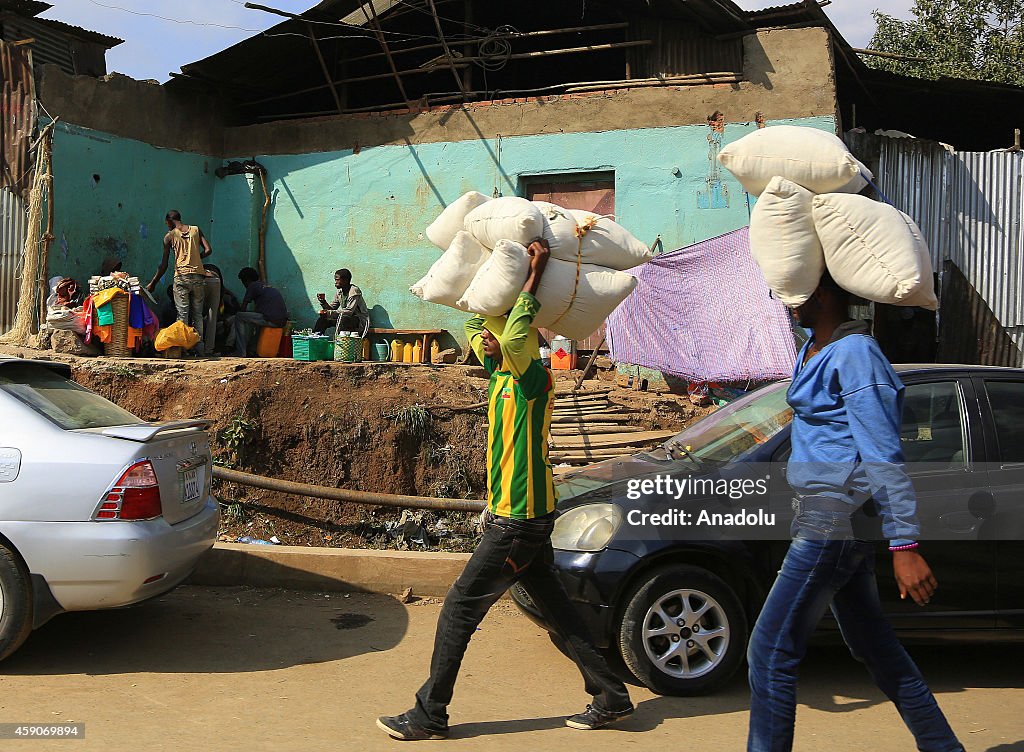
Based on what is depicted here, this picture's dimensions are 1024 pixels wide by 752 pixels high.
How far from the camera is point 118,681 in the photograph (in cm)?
467

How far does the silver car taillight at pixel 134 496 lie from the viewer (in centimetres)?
464

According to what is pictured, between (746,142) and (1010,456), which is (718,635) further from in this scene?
(746,142)

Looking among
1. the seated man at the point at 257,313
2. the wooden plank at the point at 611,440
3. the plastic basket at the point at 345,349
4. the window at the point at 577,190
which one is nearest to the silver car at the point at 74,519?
the wooden plank at the point at 611,440

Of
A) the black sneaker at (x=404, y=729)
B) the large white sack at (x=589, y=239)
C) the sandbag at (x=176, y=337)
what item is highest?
the large white sack at (x=589, y=239)

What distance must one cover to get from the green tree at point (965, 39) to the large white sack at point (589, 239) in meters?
18.1

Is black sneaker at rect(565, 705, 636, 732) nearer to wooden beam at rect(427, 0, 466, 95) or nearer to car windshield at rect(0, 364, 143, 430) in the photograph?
car windshield at rect(0, 364, 143, 430)

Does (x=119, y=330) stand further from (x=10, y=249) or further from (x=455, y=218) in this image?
(x=455, y=218)

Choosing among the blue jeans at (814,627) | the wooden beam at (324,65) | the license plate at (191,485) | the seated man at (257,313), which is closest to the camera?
the blue jeans at (814,627)

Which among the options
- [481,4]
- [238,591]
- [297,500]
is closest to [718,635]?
[238,591]

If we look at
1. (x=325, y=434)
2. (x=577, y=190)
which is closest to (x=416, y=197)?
(x=577, y=190)

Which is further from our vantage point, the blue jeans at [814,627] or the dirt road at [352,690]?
the dirt road at [352,690]

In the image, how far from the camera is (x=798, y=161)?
3818 mm

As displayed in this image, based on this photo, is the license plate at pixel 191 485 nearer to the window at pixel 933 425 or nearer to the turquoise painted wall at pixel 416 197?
the window at pixel 933 425

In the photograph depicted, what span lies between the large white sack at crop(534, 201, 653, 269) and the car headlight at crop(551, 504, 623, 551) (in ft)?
4.14
